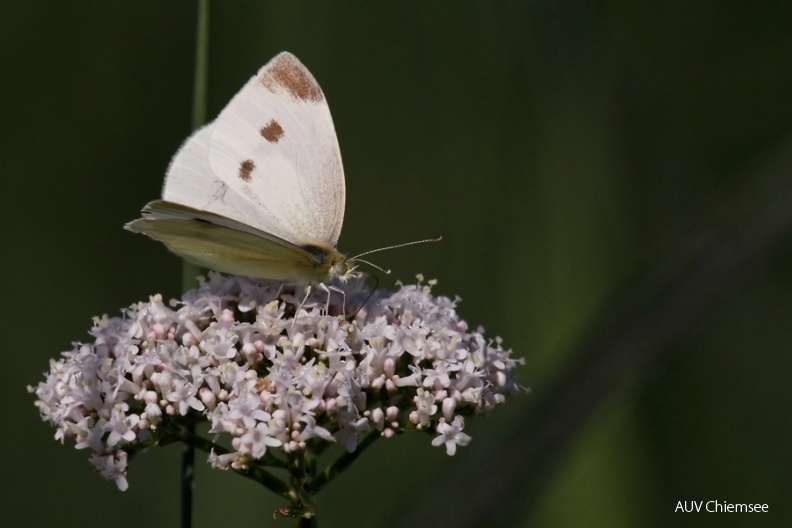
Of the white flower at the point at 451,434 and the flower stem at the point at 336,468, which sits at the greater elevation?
the white flower at the point at 451,434

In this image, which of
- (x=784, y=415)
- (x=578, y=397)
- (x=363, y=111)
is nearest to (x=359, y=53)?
(x=363, y=111)

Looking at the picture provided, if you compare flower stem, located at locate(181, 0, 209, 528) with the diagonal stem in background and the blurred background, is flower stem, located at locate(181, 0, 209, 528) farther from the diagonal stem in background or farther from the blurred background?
the diagonal stem in background

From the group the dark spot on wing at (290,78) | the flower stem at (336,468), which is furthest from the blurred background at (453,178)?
the dark spot on wing at (290,78)

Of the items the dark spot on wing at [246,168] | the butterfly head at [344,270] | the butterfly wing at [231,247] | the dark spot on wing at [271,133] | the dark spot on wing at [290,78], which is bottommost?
the butterfly wing at [231,247]

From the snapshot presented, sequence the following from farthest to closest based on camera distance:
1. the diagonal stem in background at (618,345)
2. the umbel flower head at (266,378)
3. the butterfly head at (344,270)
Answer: the butterfly head at (344,270) → the umbel flower head at (266,378) → the diagonal stem in background at (618,345)

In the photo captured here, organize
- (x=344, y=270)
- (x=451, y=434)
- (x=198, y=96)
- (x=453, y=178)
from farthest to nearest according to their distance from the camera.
A: (x=453, y=178), (x=344, y=270), (x=198, y=96), (x=451, y=434)

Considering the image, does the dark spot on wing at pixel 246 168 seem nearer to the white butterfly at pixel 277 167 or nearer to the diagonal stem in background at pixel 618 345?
the white butterfly at pixel 277 167

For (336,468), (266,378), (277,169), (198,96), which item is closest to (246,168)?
(277,169)

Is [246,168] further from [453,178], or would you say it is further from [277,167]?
[453,178]
